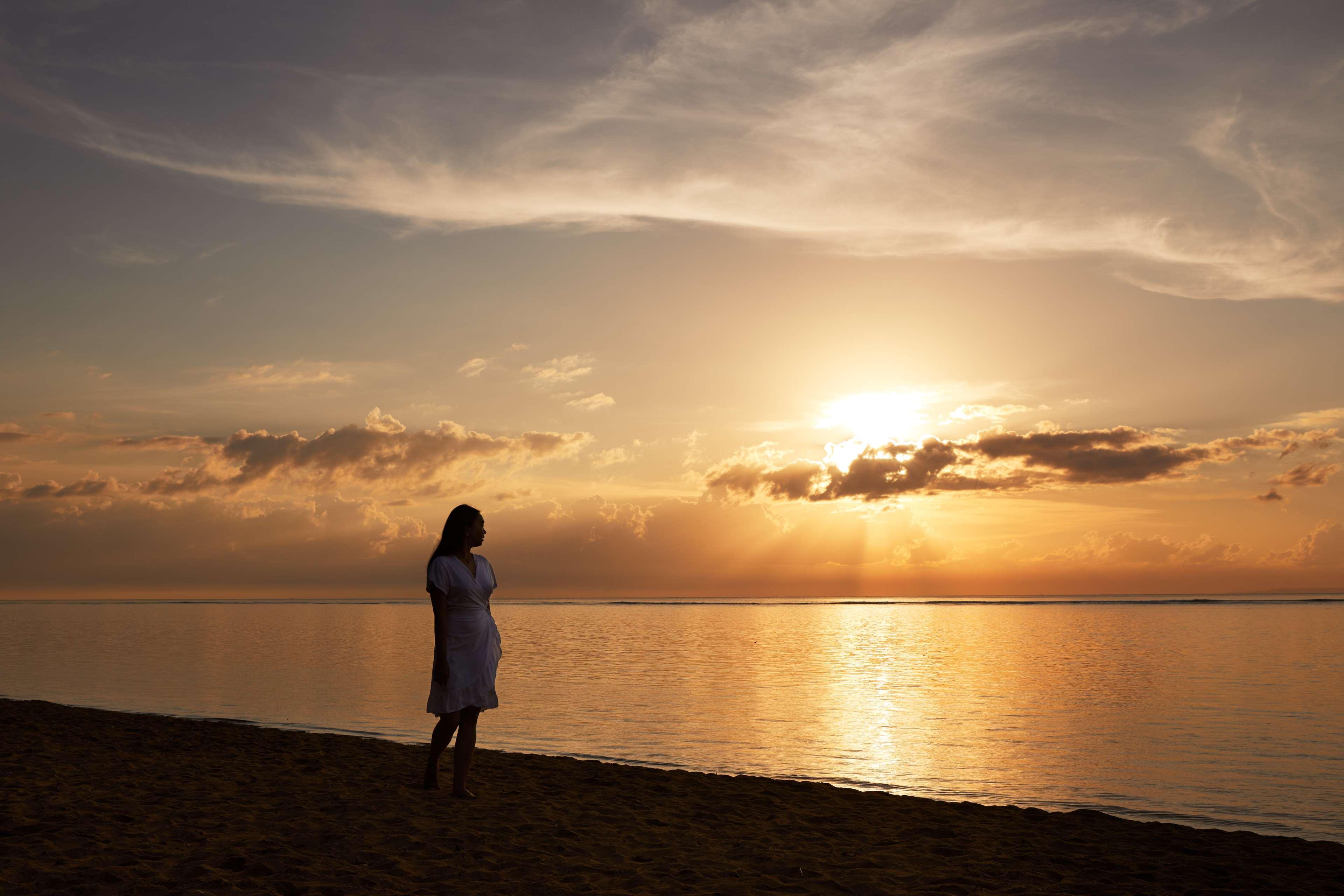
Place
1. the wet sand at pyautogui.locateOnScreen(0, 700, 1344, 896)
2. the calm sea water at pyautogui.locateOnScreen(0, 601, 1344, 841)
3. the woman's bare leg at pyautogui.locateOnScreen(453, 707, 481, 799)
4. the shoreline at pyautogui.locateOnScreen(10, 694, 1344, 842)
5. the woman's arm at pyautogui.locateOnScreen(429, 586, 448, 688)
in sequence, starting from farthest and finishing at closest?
the calm sea water at pyautogui.locateOnScreen(0, 601, 1344, 841), the shoreline at pyautogui.locateOnScreen(10, 694, 1344, 842), the woman's bare leg at pyautogui.locateOnScreen(453, 707, 481, 799), the woman's arm at pyautogui.locateOnScreen(429, 586, 448, 688), the wet sand at pyautogui.locateOnScreen(0, 700, 1344, 896)

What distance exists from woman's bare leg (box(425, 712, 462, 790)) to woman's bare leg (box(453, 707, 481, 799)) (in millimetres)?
67

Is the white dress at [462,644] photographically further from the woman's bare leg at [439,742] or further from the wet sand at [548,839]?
the wet sand at [548,839]

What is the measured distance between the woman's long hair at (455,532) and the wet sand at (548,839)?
2536 mm

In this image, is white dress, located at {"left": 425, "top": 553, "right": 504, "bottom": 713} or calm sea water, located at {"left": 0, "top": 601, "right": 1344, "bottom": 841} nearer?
white dress, located at {"left": 425, "top": 553, "right": 504, "bottom": 713}

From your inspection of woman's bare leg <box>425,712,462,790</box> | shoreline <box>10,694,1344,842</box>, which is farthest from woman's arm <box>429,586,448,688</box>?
shoreline <box>10,694,1344,842</box>

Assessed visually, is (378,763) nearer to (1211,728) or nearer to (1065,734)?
(1065,734)

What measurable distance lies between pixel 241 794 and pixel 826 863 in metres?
6.39

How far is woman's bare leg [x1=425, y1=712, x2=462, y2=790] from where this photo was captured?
9.49 m

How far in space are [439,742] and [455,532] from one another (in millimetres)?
2334

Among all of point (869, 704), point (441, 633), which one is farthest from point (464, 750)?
point (869, 704)

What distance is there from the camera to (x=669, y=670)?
35281mm

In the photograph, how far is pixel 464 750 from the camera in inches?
385

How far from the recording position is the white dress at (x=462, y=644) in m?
9.28

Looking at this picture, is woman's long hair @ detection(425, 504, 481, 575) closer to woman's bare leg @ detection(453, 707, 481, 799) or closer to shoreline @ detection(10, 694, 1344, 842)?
woman's bare leg @ detection(453, 707, 481, 799)
